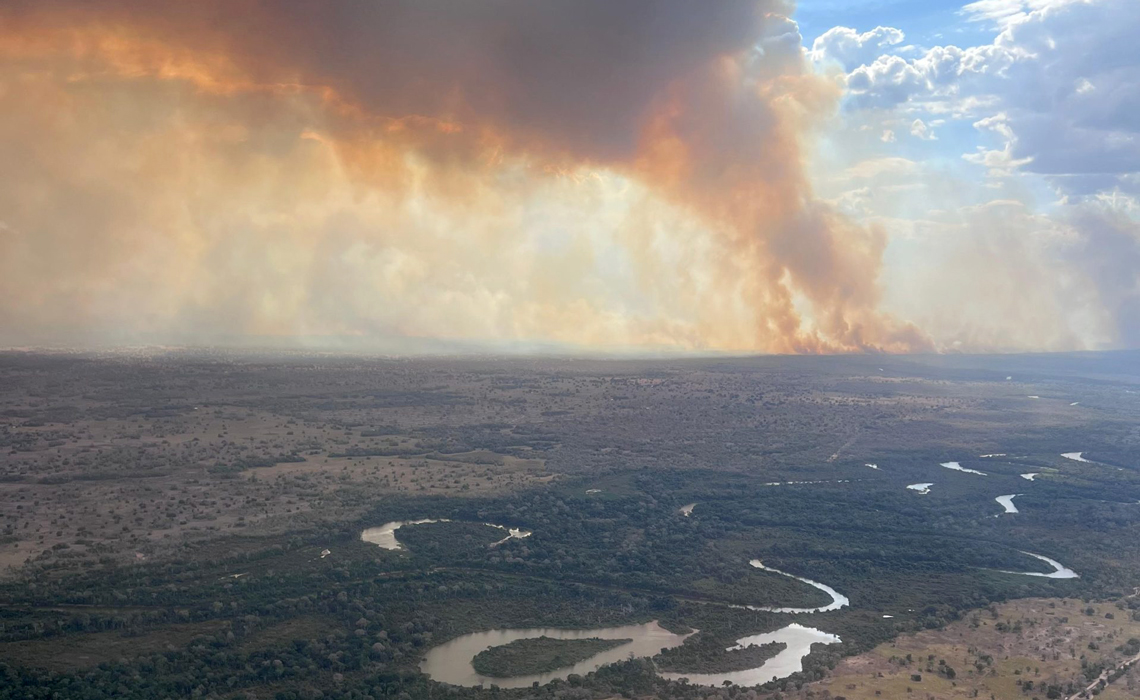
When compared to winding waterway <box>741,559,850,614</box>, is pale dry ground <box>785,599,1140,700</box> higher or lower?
lower

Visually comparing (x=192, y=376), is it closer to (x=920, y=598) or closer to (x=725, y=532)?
(x=725, y=532)

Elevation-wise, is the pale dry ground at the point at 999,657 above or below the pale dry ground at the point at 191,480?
below

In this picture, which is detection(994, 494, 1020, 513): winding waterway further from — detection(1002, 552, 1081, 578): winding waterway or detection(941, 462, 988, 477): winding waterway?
detection(1002, 552, 1081, 578): winding waterway

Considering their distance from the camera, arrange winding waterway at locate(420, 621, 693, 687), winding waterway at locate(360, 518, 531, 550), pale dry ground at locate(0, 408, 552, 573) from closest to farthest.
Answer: winding waterway at locate(420, 621, 693, 687) < pale dry ground at locate(0, 408, 552, 573) < winding waterway at locate(360, 518, 531, 550)

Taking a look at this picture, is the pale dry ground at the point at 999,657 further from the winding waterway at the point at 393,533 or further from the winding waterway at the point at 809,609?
the winding waterway at the point at 393,533

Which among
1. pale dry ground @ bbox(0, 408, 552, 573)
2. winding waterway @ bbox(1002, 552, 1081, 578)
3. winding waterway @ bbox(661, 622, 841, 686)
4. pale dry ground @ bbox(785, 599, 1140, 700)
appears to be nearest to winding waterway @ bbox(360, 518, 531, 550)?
pale dry ground @ bbox(0, 408, 552, 573)

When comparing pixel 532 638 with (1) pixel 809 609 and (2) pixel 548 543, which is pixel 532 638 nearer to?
(2) pixel 548 543

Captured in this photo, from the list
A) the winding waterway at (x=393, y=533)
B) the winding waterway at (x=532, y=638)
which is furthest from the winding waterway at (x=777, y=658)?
the winding waterway at (x=393, y=533)

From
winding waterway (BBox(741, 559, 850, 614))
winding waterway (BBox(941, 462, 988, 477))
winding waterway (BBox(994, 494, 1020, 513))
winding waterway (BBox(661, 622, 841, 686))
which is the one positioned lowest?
winding waterway (BBox(661, 622, 841, 686))
